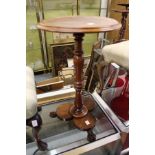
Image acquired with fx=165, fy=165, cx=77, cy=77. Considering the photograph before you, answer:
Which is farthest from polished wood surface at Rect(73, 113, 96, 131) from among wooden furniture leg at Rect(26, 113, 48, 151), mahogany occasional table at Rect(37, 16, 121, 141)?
wooden furniture leg at Rect(26, 113, 48, 151)

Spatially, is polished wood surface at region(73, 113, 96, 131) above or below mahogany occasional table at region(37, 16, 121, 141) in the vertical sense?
below

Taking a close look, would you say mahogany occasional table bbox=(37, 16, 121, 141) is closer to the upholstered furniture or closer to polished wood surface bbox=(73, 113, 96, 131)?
polished wood surface bbox=(73, 113, 96, 131)

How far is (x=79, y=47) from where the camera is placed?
83 cm

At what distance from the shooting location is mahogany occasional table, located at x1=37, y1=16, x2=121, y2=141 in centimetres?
65

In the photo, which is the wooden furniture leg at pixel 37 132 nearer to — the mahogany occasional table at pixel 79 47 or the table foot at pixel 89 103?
the mahogany occasional table at pixel 79 47

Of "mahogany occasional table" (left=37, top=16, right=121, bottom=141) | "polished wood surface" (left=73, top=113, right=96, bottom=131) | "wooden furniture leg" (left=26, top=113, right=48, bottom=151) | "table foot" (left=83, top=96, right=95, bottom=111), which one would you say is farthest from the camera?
"table foot" (left=83, top=96, right=95, bottom=111)

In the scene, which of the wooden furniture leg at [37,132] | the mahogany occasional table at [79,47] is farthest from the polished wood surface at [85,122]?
the wooden furniture leg at [37,132]

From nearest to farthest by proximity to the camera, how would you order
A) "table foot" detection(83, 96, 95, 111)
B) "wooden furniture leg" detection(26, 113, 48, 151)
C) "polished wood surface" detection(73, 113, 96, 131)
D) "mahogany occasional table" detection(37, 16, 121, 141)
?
1. "mahogany occasional table" detection(37, 16, 121, 141)
2. "wooden furniture leg" detection(26, 113, 48, 151)
3. "polished wood surface" detection(73, 113, 96, 131)
4. "table foot" detection(83, 96, 95, 111)

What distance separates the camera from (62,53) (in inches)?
87.7

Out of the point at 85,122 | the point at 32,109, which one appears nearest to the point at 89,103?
the point at 85,122

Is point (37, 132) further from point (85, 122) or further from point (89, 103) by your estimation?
point (89, 103)

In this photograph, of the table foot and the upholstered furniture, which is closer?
the upholstered furniture
